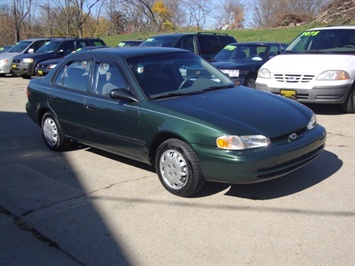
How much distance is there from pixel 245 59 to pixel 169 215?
7.56 metres

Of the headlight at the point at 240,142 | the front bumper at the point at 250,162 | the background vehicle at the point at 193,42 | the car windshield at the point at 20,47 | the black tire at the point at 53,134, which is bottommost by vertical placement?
the black tire at the point at 53,134

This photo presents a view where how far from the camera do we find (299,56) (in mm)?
8516

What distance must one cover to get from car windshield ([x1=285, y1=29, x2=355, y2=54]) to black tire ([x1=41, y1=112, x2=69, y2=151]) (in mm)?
5522

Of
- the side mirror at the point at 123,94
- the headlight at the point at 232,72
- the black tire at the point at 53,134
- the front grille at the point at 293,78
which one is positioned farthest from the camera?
the headlight at the point at 232,72

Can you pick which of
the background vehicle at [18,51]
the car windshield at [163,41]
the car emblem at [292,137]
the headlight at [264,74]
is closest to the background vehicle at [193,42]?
the car windshield at [163,41]

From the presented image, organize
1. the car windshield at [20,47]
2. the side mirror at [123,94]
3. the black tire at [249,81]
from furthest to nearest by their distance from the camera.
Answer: the car windshield at [20,47]
the black tire at [249,81]
the side mirror at [123,94]

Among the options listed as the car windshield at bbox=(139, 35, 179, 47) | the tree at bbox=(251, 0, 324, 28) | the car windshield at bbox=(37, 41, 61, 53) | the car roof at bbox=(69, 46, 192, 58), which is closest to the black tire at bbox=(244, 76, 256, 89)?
the car windshield at bbox=(139, 35, 179, 47)

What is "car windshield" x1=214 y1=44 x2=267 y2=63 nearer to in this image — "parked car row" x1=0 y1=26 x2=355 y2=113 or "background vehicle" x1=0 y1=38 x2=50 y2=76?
"parked car row" x1=0 y1=26 x2=355 y2=113

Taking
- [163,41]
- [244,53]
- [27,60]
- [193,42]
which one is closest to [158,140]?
[244,53]

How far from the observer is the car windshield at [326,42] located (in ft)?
28.1

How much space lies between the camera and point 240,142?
154 inches

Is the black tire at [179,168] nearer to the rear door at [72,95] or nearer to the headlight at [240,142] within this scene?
the headlight at [240,142]

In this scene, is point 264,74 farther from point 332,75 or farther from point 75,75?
point 75,75

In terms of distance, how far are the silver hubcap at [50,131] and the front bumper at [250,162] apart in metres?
2.85
